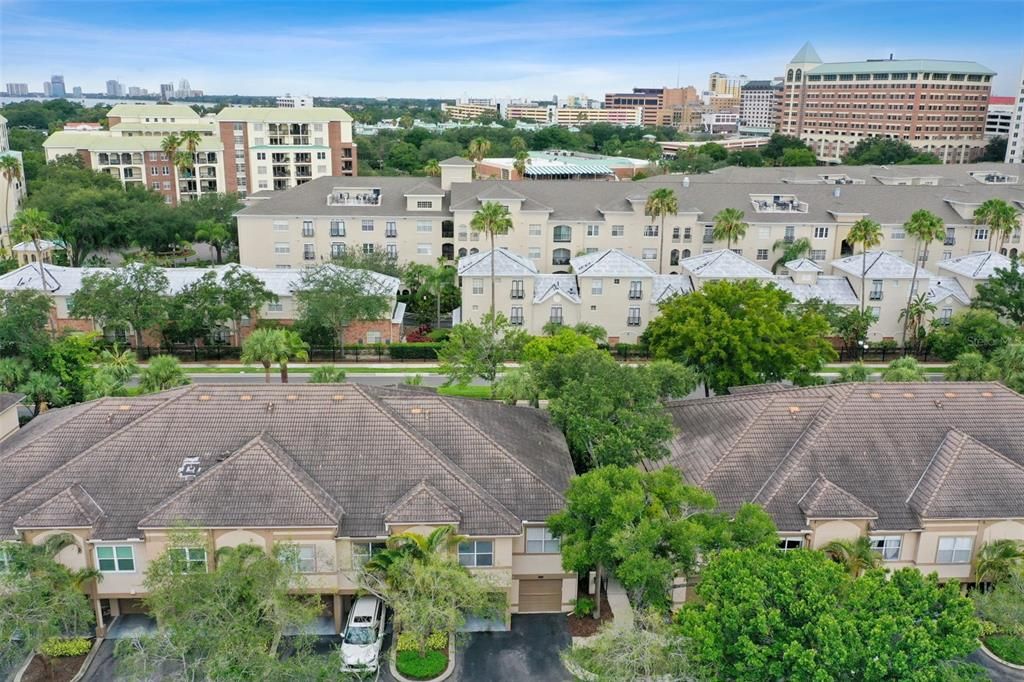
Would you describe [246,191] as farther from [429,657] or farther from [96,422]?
[429,657]

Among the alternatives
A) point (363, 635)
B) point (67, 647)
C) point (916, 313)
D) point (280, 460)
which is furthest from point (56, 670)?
point (916, 313)

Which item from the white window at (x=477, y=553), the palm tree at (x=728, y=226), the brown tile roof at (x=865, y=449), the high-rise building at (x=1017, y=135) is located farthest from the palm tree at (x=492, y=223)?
the high-rise building at (x=1017, y=135)

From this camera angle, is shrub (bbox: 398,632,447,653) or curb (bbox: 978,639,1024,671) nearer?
shrub (bbox: 398,632,447,653)

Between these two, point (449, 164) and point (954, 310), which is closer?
point (954, 310)

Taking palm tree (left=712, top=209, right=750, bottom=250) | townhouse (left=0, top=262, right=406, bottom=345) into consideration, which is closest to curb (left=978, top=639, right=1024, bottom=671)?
→ townhouse (left=0, top=262, right=406, bottom=345)

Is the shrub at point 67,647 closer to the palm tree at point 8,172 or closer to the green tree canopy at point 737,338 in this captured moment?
the green tree canopy at point 737,338

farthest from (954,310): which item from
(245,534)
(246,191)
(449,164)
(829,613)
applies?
(246,191)

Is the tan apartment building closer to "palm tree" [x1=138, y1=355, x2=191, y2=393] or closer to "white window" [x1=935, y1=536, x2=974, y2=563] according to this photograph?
"palm tree" [x1=138, y1=355, x2=191, y2=393]
